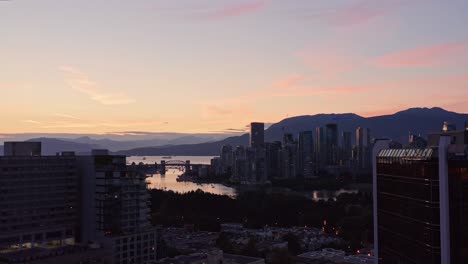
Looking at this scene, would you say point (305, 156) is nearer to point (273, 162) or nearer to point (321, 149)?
point (273, 162)

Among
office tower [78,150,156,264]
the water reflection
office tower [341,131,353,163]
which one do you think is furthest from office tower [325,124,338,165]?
office tower [78,150,156,264]

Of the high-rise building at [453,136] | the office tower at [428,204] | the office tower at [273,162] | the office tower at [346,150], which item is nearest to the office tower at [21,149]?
the office tower at [428,204]

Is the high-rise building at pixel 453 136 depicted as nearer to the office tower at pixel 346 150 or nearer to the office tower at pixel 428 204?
the office tower at pixel 428 204

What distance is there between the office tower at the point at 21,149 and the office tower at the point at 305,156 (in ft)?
190

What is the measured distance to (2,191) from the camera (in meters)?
A: 19.8

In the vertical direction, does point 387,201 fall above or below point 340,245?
above

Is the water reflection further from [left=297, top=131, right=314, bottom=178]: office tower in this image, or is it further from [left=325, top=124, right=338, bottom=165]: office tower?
[left=325, top=124, right=338, bottom=165]: office tower

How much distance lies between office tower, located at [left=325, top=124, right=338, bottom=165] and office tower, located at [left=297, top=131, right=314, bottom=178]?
472 cm

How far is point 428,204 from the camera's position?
1000 cm

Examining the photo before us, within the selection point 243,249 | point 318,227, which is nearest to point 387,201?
point 243,249

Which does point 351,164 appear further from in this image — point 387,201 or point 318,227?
point 387,201

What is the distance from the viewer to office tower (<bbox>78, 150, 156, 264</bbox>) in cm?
2088

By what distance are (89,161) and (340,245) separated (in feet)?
A: 41.0

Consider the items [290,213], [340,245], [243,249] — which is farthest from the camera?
[290,213]
